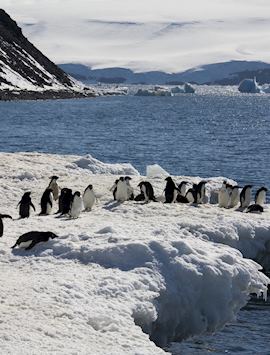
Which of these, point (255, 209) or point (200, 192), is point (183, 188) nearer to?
point (200, 192)

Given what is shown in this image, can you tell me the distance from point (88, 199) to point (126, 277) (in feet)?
28.7

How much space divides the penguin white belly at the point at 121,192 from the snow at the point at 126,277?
54 cm

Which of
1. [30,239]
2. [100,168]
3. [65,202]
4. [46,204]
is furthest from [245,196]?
[30,239]

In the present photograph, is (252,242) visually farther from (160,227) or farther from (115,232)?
(115,232)

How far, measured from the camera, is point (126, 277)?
17922mm

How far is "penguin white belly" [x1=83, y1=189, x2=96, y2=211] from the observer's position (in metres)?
26.4

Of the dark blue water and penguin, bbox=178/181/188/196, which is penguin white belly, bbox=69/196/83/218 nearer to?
penguin, bbox=178/181/188/196

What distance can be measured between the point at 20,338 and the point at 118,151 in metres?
53.8

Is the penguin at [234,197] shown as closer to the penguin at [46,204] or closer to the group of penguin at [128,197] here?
the group of penguin at [128,197]

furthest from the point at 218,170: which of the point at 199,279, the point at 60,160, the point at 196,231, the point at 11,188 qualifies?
the point at 199,279

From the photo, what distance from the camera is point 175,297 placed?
18.5m

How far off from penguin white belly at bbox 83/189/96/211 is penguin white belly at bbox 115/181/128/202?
3.89ft

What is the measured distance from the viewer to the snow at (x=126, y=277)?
14.7m

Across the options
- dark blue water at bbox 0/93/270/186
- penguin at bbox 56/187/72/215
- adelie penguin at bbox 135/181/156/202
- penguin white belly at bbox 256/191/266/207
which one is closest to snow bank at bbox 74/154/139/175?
adelie penguin at bbox 135/181/156/202
